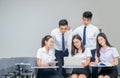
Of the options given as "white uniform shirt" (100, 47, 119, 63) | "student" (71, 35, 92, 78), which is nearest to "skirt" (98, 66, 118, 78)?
"white uniform shirt" (100, 47, 119, 63)

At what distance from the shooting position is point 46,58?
15.9ft

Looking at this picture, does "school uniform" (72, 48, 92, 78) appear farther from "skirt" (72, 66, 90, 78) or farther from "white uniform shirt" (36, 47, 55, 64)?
"white uniform shirt" (36, 47, 55, 64)

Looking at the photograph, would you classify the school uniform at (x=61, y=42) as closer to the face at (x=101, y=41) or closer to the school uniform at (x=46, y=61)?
the school uniform at (x=46, y=61)

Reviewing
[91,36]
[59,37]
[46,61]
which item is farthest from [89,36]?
[46,61]

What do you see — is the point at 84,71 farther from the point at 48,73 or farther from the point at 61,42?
the point at 61,42

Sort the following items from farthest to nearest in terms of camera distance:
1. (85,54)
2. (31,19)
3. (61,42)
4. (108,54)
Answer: (31,19), (61,42), (85,54), (108,54)

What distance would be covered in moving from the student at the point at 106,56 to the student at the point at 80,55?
195 mm

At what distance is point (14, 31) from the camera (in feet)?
25.3

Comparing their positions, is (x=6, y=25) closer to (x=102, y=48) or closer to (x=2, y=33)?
(x=2, y=33)

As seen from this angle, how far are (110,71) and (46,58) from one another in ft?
3.68

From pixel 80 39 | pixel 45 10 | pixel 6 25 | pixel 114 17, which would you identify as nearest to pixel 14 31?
pixel 6 25

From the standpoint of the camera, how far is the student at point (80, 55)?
4.67m

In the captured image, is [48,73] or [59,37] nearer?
[48,73]

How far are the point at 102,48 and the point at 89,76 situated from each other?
20.8 inches
